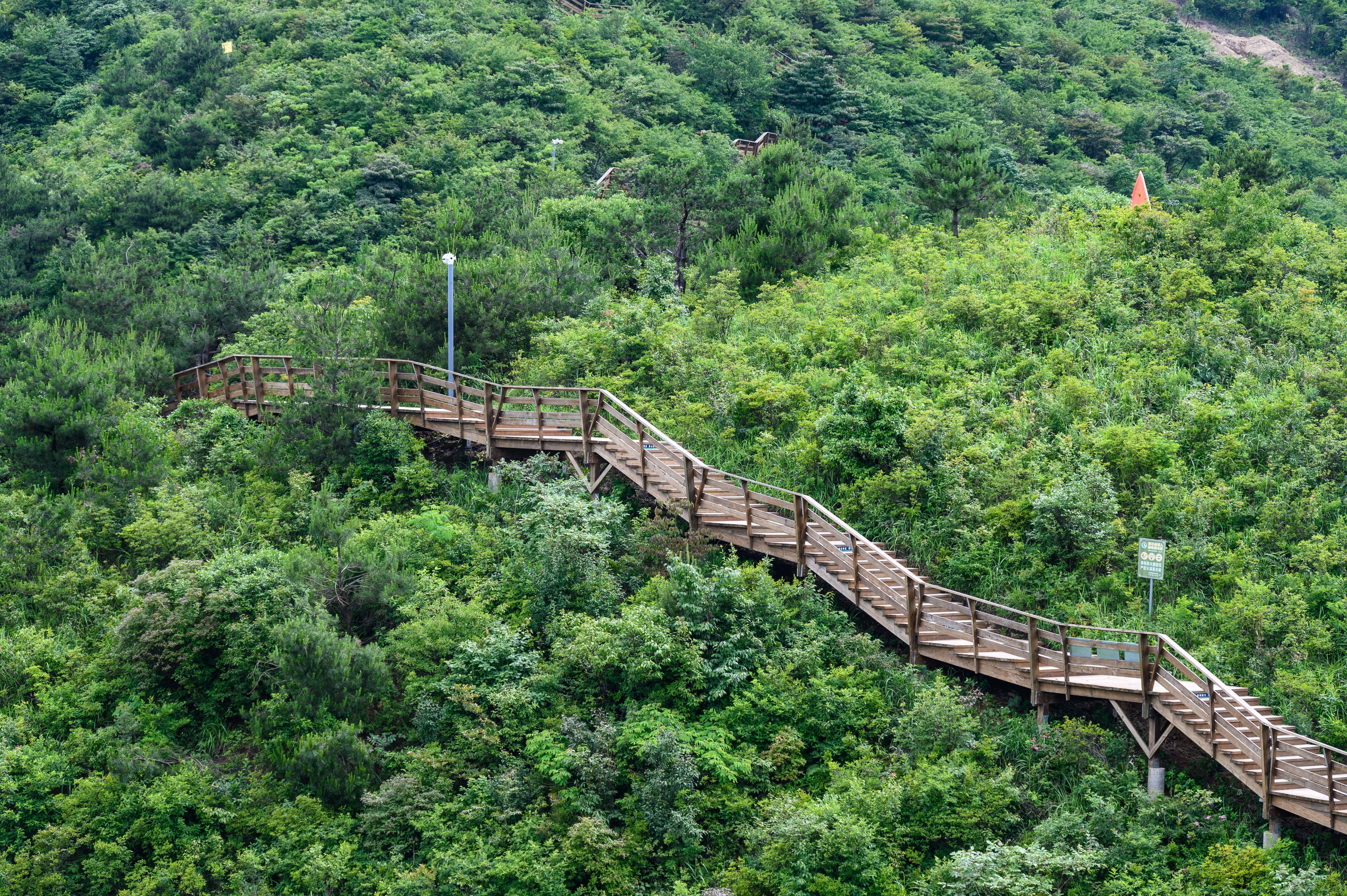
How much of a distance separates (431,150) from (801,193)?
1401 centimetres

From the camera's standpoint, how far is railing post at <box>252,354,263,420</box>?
28.9 metres

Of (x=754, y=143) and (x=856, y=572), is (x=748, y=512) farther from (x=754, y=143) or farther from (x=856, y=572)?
(x=754, y=143)

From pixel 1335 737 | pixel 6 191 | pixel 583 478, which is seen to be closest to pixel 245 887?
pixel 583 478

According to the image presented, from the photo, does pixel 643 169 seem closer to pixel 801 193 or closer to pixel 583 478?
pixel 801 193

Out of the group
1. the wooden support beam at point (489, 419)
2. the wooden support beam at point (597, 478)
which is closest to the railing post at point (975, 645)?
the wooden support beam at point (597, 478)

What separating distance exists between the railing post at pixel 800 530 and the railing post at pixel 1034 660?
435cm

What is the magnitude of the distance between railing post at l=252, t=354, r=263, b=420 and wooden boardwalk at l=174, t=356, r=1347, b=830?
4 centimetres

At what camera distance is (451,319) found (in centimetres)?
2805

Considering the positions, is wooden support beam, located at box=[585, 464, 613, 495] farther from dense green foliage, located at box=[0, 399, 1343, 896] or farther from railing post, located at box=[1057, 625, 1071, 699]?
railing post, located at box=[1057, 625, 1071, 699]

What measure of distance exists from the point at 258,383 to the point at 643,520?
10971 millimetres

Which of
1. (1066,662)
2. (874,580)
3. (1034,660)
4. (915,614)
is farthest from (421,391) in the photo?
(1066,662)

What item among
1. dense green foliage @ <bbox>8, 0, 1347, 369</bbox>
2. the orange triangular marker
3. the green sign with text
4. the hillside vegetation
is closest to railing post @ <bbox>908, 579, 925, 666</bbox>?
the hillside vegetation

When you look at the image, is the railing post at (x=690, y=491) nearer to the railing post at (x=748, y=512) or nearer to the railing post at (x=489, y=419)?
the railing post at (x=748, y=512)

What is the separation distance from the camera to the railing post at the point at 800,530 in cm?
2116
